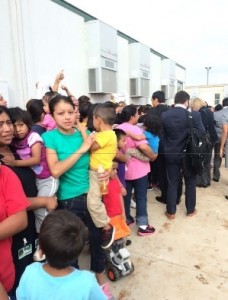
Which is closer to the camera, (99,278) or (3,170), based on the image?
(3,170)

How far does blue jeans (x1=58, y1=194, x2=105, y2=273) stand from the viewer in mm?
1891

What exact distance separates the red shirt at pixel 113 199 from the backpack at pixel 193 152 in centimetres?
138

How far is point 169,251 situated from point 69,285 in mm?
2026

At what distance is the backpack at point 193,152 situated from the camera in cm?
334

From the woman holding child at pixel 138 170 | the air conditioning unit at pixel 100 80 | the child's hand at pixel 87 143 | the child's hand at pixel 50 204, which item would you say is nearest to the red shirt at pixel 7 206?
the child's hand at pixel 50 204

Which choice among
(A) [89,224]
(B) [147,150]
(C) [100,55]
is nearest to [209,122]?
(B) [147,150]

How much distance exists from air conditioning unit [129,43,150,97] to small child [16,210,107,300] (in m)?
9.33

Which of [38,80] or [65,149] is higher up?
[38,80]

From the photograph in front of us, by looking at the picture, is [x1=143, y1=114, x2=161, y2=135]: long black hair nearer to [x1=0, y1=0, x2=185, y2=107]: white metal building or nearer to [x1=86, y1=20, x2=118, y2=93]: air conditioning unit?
[x1=0, y1=0, x2=185, y2=107]: white metal building

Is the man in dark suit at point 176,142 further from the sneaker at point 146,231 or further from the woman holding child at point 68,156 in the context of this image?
the woman holding child at point 68,156

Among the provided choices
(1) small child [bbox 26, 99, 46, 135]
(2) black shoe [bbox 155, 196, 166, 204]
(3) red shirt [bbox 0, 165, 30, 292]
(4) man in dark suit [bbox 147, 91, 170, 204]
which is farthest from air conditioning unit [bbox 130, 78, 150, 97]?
(3) red shirt [bbox 0, 165, 30, 292]

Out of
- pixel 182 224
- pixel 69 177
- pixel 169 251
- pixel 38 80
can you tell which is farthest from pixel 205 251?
pixel 38 80

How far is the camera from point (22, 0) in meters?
5.22

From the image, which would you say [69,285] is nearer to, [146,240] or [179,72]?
[146,240]
